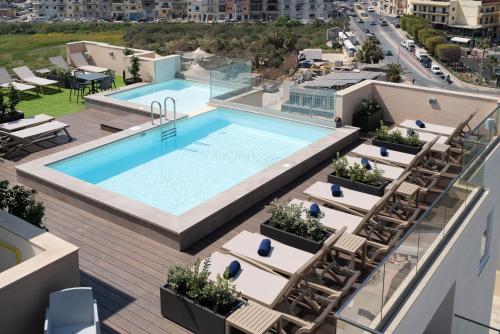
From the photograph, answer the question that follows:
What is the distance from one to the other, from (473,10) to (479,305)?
10367cm

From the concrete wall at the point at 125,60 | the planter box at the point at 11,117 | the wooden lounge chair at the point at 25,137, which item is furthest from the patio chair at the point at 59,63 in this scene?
the wooden lounge chair at the point at 25,137

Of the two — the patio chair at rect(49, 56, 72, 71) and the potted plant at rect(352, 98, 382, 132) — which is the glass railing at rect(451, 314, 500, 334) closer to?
the potted plant at rect(352, 98, 382, 132)

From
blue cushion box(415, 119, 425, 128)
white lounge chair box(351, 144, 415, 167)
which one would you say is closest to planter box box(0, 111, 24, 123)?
white lounge chair box(351, 144, 415, 167)

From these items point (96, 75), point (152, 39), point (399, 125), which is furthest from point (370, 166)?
point (152, 39)

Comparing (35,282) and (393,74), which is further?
(393,74)

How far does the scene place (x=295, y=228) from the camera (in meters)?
8.05

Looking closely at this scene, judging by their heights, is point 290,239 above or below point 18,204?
below

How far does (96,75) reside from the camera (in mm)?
17812

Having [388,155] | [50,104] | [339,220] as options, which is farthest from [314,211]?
[50,104]

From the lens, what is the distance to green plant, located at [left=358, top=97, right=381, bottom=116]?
1362cm

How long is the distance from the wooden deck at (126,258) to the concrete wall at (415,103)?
10.9 ft

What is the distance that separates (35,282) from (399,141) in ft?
27.9

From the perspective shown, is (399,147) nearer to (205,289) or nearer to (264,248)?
(264,248)

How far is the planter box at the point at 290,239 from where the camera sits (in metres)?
7.74
